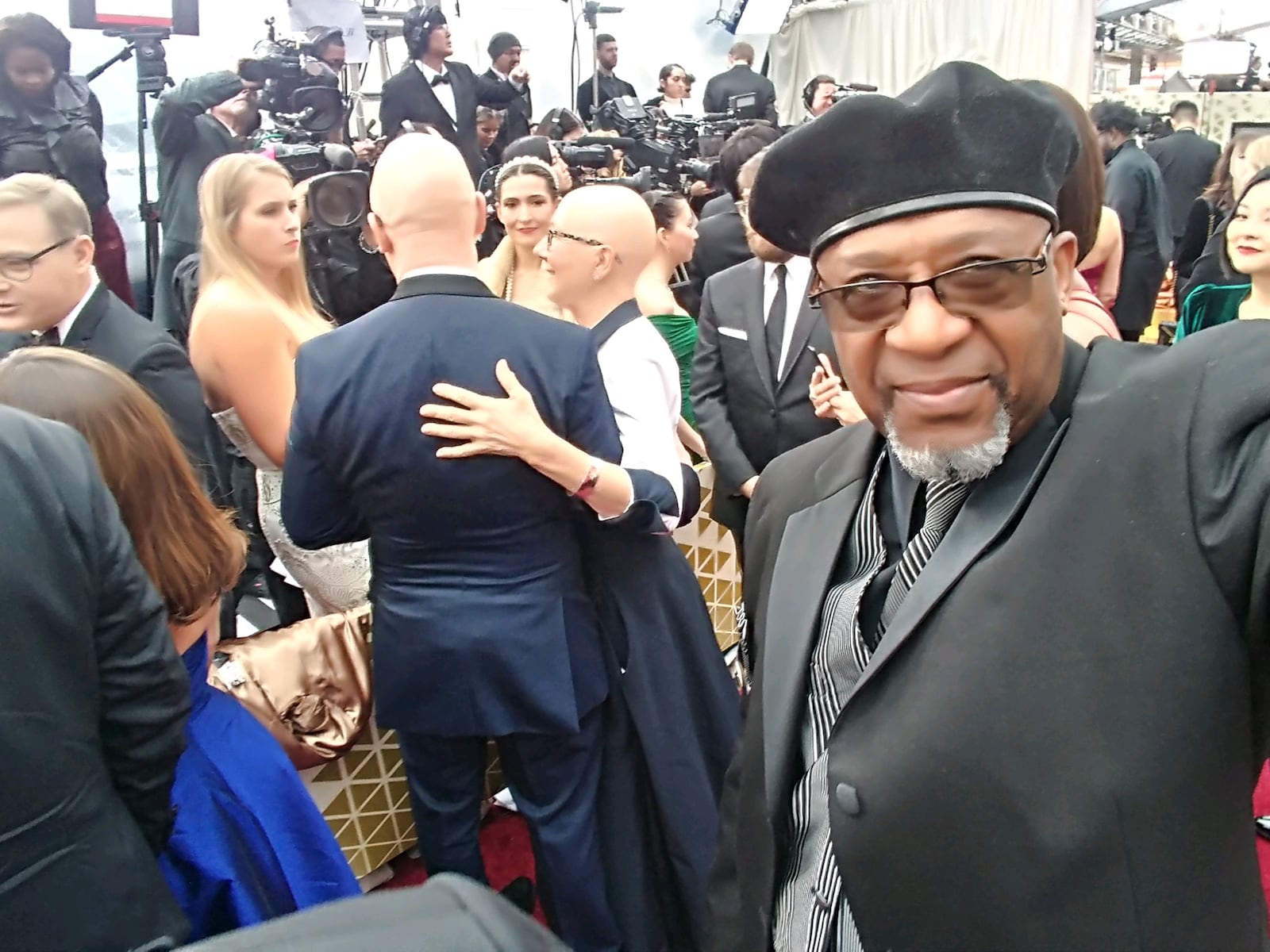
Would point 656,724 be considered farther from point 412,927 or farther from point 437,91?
point 437,91

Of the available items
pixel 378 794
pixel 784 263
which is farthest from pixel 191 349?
pixel 784 263

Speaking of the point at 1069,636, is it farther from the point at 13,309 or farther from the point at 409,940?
the point at 13,309

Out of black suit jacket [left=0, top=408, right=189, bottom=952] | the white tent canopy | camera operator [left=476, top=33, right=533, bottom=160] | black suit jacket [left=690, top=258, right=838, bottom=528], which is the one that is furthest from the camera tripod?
the white tent canopy

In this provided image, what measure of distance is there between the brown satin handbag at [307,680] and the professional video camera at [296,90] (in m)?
2.57

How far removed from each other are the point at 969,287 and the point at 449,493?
1019 millimetres

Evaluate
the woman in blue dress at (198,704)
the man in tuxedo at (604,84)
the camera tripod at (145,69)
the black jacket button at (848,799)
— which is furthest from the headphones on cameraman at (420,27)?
the black jacket button at (848,799)

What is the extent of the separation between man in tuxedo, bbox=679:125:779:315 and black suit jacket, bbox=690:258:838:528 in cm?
85

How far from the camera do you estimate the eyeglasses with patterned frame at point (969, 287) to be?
0.84 metres

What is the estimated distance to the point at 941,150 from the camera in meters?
0.84

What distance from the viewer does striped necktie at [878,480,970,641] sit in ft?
3.10

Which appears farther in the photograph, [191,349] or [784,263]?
[784,263]

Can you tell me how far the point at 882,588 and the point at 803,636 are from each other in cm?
10

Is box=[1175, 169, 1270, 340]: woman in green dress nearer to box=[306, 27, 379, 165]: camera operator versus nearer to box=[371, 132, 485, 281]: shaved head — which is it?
box=[371, 132, 485, 281]: shaved head

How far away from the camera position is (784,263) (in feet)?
8.41
